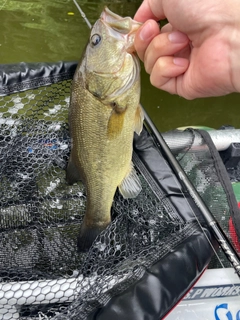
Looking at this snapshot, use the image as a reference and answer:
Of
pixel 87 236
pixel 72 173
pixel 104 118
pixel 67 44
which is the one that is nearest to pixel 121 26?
pixel 104 118

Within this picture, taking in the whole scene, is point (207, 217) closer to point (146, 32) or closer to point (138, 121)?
point (138, 121)

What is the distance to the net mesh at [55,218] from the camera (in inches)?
58.3

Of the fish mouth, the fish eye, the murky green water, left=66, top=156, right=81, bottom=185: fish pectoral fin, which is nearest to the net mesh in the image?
left=66, top=156, right=81, bottom=185: fish pectoral fin

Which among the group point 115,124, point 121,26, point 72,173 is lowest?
point 72,173

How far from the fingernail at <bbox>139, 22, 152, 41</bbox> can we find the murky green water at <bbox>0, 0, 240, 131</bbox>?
3.06 meters

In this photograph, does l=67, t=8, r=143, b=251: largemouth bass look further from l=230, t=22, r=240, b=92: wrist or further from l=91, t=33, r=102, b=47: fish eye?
l=230, t=22, r=240, b=92: wrist

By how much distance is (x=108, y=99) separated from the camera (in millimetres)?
1589

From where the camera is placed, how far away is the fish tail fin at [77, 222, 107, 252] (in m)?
1.80

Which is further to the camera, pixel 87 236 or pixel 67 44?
pixel 67 44

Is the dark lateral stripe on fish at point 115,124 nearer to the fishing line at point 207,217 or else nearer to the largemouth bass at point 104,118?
the largemouth bass at point 104,118

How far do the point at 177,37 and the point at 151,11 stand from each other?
0.75 feet

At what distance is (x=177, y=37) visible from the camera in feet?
4.11

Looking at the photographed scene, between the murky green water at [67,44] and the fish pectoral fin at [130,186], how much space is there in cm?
260

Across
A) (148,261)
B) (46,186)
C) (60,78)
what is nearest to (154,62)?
(60,78)
